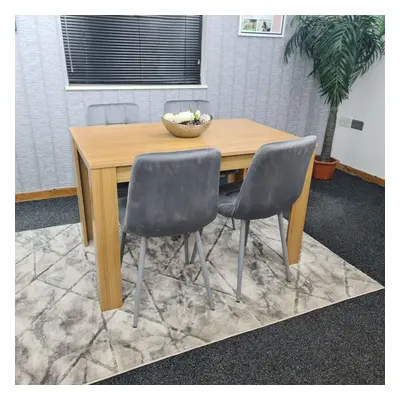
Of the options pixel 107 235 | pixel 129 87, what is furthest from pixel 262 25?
pixel 107 235

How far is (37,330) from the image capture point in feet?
5.41

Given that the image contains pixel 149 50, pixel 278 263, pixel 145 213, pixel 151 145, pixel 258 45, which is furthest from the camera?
pixel 258 45

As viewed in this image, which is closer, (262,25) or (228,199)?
(228,199)

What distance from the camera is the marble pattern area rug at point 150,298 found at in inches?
59.9

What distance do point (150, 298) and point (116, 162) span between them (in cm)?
80

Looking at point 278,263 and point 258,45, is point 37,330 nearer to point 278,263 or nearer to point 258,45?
point 278,263

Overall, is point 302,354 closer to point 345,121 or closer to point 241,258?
point 241,258

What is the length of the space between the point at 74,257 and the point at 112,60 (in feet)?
5.94

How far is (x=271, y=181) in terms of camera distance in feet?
5.49

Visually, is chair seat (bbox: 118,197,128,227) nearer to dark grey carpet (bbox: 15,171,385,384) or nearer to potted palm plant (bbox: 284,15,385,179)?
dark grey carpet (bbox: 15,171,385,384)

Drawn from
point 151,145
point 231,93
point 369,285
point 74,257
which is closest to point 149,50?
point 231,93

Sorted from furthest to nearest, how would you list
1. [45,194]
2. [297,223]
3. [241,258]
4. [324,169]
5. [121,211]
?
1. [324,169]
2. [45,194]
3. [297,223]
4. [241,258]
5. [121,211]

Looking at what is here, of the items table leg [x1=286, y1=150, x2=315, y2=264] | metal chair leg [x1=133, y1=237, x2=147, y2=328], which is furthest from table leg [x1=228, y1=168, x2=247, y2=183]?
metal chair leg [x1=133, y1=237, x2=147, y2=328]

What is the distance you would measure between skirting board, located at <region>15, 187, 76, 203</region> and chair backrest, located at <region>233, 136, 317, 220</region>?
2062 mm
